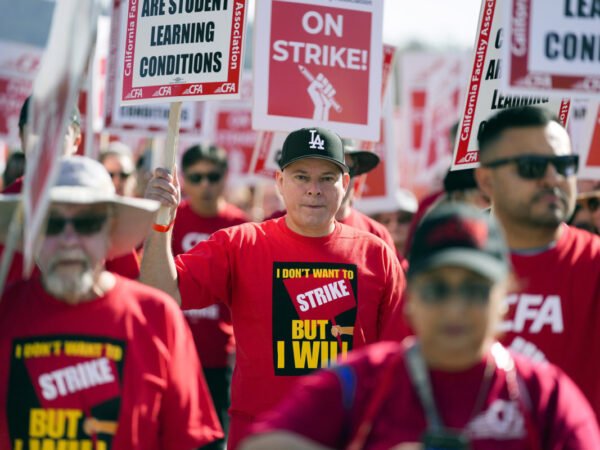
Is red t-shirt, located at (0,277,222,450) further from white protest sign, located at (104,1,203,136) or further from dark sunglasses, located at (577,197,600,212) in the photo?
dark sunglasses, located at (577,197,600,212)

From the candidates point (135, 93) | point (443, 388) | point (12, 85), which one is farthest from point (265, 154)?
point (443, 388)

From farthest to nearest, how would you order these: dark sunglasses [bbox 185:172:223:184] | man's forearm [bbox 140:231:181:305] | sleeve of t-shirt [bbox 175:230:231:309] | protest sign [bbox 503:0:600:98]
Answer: dark sunglasses [bbox 185:172:223:184] < sleeve of t-shirt [bbox 175:230:231:309] < man's forearm [bbox 140:231:181:305] < protest sign [bbox 503:0:600:98]

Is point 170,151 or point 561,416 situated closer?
point 561,416

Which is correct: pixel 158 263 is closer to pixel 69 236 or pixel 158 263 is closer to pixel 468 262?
pixel 69 236

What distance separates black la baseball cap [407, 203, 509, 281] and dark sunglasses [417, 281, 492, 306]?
0.04 metres

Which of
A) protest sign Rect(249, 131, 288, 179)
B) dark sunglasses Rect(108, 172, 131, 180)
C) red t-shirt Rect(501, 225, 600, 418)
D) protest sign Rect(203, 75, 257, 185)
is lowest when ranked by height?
red t-shirt Rect(501, 225, 600, 418)

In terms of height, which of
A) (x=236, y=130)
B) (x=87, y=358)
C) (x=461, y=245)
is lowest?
(x=87, y=358)

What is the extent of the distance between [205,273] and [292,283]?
0.43m

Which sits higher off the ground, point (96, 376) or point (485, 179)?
point (485, 179)

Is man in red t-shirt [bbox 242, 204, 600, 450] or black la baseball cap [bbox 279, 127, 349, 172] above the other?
black la baseball cap [bbox 279, 127, 349, 172]

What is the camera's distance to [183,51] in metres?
5.84

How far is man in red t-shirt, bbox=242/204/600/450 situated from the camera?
315 centimetres

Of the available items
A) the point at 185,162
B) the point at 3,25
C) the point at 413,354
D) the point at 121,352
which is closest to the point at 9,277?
the point at 121,352

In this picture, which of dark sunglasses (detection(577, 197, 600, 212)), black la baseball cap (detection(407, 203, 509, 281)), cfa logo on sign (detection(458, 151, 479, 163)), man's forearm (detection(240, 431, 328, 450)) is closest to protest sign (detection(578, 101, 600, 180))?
dark sunglasses (detection(577, 197, 600, 212))
